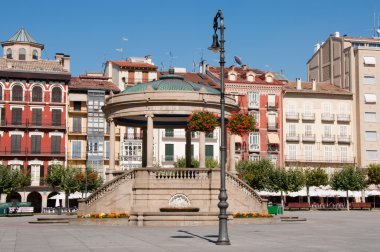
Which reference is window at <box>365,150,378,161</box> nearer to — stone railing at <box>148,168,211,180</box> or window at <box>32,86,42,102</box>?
window at <box>32,86,42,102</box>

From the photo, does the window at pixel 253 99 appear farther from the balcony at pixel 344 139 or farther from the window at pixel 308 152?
the balcony at pixel 344 139

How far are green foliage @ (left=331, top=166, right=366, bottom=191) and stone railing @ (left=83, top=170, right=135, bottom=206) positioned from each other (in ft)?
177

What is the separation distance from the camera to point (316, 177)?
90688 mm

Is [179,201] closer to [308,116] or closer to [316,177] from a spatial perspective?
[316,177]

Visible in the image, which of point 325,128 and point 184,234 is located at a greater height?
point 325,128

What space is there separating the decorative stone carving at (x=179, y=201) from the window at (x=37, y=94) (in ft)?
171

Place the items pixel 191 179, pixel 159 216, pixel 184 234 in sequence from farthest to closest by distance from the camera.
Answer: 1. pixel 191 179
2. pixel 159 216
3. pixel 184 234

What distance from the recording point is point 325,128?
10012cm

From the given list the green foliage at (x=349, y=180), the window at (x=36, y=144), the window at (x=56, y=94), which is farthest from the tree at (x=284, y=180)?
the window at (x=36, y=144)

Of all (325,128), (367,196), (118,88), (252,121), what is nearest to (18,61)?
(118,88)

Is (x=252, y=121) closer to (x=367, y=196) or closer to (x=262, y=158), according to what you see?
(x=262, y=158)

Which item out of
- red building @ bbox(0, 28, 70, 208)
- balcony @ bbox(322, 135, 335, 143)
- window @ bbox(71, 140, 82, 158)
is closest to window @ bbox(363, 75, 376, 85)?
balcony @ bbox(322, 135, 335, 143)

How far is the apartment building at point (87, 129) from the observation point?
8938 centimetres

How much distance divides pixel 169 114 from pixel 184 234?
1399 cm
